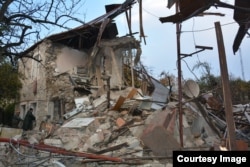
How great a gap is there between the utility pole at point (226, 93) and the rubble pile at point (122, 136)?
3101mm

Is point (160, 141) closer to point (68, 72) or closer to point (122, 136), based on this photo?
point (122, 136)

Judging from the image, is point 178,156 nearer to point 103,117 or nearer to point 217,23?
point 217,23

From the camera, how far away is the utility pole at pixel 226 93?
14.9 feet

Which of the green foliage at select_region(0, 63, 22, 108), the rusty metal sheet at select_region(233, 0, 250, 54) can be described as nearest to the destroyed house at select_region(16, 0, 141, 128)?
the green foliage at select_region(0, 63, 22, 108)

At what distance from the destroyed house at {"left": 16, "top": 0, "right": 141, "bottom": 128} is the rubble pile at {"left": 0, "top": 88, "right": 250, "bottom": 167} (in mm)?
2449

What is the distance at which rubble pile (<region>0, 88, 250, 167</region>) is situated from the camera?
817cm

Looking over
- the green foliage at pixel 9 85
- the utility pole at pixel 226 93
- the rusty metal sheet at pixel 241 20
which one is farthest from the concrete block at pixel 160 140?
the green foliage at pixel 9 85

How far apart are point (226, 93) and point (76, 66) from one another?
15835mm

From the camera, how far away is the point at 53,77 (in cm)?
1884

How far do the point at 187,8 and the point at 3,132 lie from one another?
11.8m

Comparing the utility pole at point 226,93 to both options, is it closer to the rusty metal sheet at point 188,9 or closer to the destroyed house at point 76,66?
the rusty metal sheet at point 188,9

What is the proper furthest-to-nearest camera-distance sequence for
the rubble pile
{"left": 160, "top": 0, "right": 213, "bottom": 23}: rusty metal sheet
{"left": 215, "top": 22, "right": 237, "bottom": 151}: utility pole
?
the rubble pile → {"left": 160, "top": 0, "right": 213, "bottom": 23}: rusty metal sheet → {"left": 215, "top": 22, "right": 237, "bottom": 151}: utility pole

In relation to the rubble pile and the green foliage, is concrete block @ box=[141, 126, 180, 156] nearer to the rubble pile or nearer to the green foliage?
the rubble pile

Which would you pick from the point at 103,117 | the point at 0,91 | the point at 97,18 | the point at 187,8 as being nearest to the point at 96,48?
the point at 97,18
